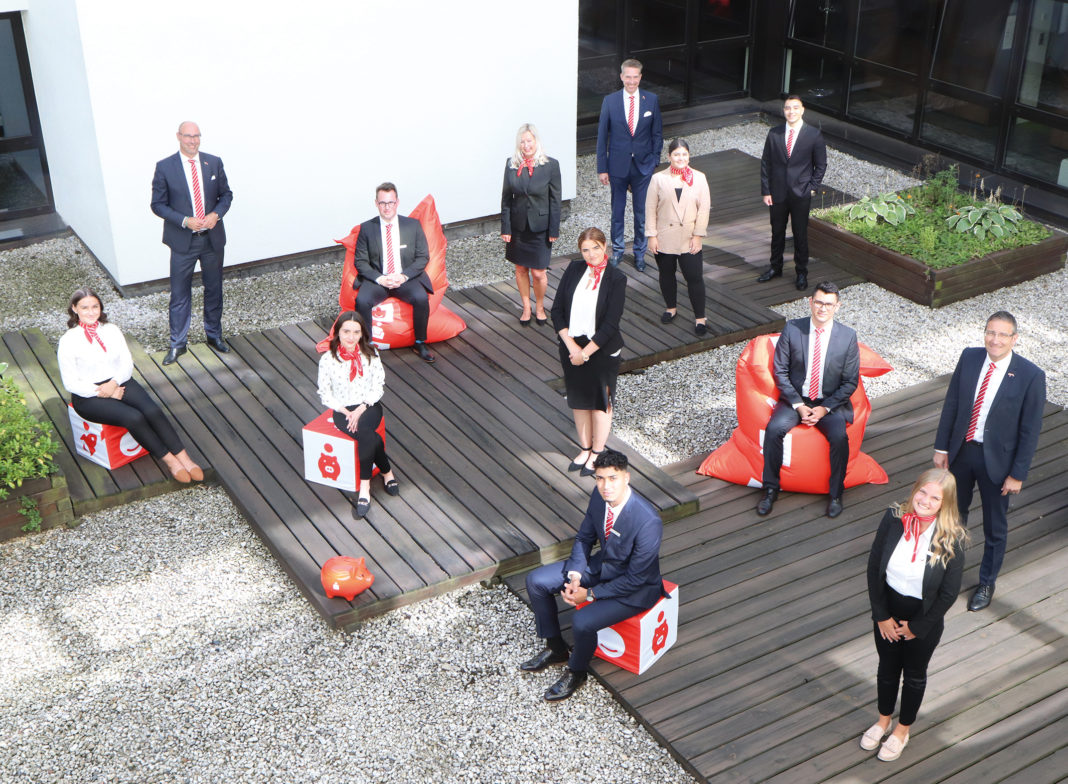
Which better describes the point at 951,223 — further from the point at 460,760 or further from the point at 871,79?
the point at 460,760

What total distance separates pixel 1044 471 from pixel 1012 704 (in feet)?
7.24

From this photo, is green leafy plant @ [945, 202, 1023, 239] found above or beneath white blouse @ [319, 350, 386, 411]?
beneath

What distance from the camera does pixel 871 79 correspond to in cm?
1280

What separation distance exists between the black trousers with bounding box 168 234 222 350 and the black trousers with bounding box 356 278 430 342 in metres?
1.05

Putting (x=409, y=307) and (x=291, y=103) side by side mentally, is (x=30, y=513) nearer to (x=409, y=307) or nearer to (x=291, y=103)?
(x=409, y=307)

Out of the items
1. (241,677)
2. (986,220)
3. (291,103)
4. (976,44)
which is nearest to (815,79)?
(976,44)

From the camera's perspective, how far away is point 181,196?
779 cm

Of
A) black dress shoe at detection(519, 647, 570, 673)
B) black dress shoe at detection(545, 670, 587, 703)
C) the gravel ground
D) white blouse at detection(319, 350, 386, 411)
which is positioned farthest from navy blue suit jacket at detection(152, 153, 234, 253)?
black dress shoe at detection(545, 670, 587, 703)

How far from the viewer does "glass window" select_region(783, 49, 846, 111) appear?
43.4 ft

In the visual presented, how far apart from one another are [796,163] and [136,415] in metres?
5.41

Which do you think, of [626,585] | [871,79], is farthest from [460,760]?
[871,79]

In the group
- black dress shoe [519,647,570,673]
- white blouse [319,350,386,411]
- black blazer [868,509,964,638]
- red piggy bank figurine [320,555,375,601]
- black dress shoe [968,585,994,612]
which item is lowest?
black dress shoe [519,647,570,673]

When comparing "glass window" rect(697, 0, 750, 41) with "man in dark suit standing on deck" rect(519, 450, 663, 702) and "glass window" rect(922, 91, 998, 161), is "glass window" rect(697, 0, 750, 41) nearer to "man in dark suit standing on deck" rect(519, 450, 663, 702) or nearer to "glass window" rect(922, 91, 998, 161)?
"glass window" rect(922, 91, 998, 161)

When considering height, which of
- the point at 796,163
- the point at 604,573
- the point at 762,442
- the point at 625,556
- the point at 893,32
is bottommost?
the point at 762,442
